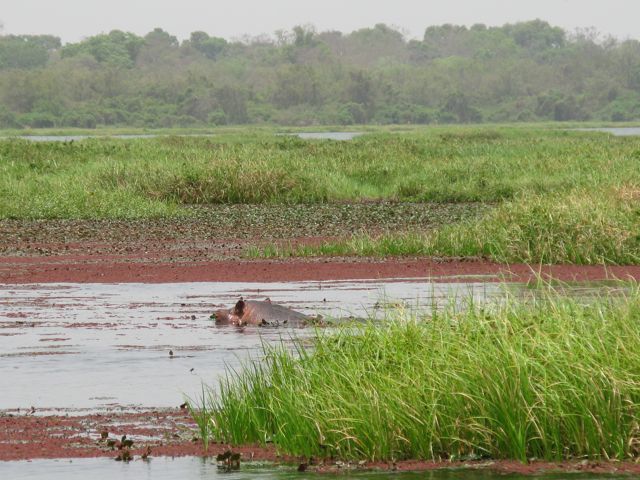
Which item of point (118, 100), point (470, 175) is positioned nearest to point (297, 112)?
point (118, 100)

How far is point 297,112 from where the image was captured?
141125 millimetres

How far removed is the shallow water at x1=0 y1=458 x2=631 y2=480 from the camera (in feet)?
31.1

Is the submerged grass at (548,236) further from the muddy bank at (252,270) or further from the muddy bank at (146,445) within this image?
the muddy bank at (146,445)

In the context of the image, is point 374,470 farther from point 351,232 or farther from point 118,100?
point 118,100

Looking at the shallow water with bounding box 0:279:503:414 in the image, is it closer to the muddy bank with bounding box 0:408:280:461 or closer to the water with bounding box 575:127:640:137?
the muddy bank with bounding box 0:408:280:461

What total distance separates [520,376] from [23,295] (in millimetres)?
12008

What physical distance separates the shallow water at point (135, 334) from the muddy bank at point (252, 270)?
0.86 metres

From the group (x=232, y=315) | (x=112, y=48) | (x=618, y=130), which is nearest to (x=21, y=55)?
(x=112, y=48)

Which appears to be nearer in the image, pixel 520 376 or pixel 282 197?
pixel 520 376

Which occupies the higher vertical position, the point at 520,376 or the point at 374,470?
the point at 520,376

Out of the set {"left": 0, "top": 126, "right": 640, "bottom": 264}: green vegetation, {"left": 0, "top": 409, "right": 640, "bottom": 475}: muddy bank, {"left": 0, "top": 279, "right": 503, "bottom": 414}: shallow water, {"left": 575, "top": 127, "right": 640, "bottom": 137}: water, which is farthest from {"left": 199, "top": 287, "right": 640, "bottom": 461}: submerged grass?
{"left": 575, "top": 127, "right": 640, "bottom": 137}: water

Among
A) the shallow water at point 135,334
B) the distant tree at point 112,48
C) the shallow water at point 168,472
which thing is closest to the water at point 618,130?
the shallow water at point 135,334

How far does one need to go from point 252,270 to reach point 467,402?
1385 cm

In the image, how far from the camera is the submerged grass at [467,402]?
9656 millimetres
